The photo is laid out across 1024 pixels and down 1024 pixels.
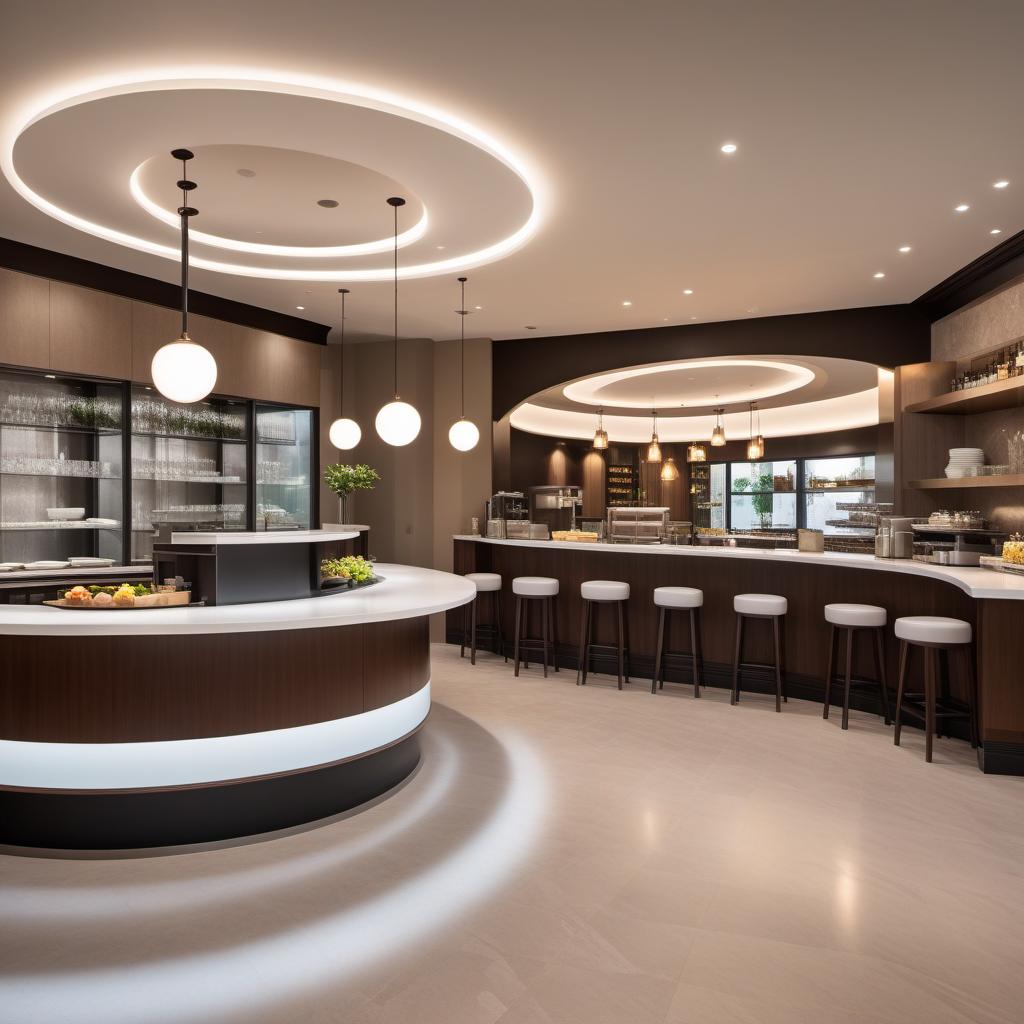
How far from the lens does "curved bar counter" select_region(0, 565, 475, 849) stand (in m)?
3.16

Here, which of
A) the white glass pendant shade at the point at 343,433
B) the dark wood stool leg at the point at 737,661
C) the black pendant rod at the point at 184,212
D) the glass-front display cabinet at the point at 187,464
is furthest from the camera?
the white glass pendant shade at the point at 343,433

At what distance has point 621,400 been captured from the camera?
42.0 ft

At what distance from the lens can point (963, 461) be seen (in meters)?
5.93

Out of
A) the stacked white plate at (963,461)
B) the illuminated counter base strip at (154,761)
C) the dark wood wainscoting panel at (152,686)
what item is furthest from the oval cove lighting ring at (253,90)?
the stacked white plate at (963,461)

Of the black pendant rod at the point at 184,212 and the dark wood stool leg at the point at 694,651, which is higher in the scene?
the black pendant rod at the point at 184,212

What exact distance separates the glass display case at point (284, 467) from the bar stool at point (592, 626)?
2814mm

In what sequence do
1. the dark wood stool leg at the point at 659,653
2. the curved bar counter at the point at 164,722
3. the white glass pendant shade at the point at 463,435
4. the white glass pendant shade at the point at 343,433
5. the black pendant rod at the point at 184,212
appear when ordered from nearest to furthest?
1. the curved bar counter at the point at 164,722
2. the black pendant rod at the point at 184,212
3. the dark wood stool leg at the point at 659,653
4. the white glass pendant shade at the point at 343,433
5. the white glass pendant shade at the point at 463,435

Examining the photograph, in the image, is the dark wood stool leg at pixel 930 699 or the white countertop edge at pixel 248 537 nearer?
the white countertop edge at pixel 248 537

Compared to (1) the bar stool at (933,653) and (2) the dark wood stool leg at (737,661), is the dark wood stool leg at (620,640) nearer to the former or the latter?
(2) the dark wood stool leg at (737,661)

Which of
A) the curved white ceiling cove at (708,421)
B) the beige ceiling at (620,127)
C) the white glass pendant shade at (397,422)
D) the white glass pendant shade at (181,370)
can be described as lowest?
the white glass pendant shade at (397,422)

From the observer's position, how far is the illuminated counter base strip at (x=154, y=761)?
3.16 m

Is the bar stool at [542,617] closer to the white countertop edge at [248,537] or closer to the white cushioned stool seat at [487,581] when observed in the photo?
the white cushioned stool seat at [487,581]

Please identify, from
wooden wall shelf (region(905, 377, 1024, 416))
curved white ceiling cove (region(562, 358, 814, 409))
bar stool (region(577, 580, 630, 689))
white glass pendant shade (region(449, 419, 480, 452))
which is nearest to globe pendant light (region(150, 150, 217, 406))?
white glass pendant shade (region(449, 419, 480, 452))

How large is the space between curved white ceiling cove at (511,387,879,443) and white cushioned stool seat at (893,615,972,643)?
26.2 feet
